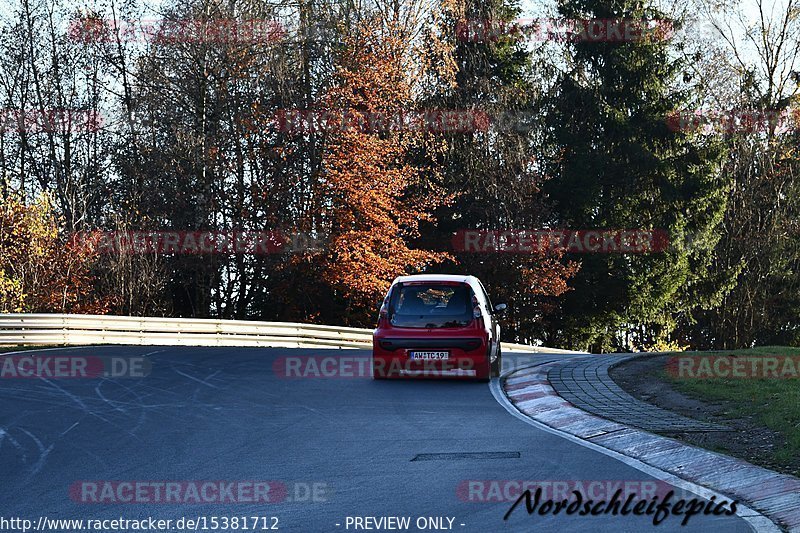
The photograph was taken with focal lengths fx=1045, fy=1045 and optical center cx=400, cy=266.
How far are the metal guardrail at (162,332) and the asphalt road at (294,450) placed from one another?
937cm

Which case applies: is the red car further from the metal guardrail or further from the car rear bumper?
the metal guardrail

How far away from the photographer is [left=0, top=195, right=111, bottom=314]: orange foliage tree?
110ft

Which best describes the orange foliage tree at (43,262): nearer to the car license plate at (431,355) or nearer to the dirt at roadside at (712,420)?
the car license plate at (431,355)

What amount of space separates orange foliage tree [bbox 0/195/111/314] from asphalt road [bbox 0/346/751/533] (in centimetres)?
1827

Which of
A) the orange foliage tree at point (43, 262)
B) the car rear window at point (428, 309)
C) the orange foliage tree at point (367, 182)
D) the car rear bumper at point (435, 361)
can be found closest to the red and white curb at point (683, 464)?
the car rear bumper at point (435, 361)

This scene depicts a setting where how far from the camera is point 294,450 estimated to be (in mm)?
10047

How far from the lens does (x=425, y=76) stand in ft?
141

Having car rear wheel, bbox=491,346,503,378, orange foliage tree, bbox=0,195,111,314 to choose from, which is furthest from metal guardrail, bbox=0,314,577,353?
car rear wheel, bbox=491,346,503,378

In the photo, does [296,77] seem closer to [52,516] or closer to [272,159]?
[272,159]

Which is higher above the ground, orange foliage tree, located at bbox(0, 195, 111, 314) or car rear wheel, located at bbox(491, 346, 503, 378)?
orange foliage tree, located at bbox(0, 195, 111, 314)

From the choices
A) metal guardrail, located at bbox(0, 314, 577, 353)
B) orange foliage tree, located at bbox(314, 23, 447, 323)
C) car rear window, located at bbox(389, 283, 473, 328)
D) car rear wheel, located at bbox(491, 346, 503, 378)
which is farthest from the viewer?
orange foliage tree, located at bbox(314, 23, 447, 323)

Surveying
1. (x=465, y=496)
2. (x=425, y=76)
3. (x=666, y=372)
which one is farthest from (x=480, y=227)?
(x=465, y=496)

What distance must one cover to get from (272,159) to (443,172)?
7527 mm

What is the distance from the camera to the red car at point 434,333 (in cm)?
1598
